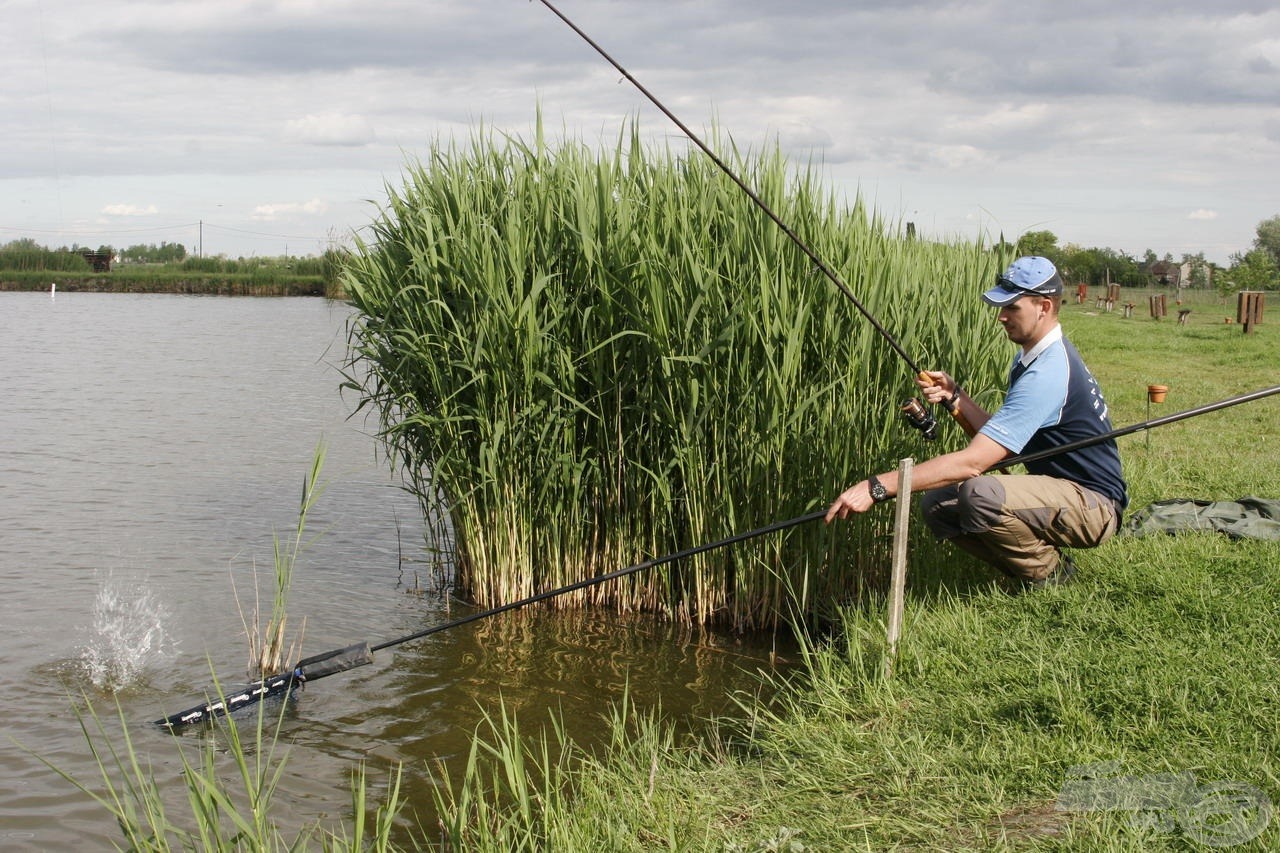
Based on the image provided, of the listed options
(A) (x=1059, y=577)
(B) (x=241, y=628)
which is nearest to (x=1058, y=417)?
(A) (x=1059, y=577)

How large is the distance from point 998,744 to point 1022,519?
129 centimetres

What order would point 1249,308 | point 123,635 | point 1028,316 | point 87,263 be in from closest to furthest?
point 1028,316 < point 123,635 < point 1249,308 < point 87,263

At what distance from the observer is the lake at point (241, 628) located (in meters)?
4.86

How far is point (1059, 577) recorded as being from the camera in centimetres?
492

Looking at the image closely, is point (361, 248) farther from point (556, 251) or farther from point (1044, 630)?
point (1044, 630)

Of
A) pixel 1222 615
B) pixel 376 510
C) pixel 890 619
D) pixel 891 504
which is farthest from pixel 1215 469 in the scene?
pixel 376 510

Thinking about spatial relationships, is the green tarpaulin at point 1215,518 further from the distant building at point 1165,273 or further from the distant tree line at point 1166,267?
the distant building at point 1165,273

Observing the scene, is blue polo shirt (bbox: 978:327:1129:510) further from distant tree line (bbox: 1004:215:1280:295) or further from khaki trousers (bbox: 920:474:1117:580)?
distant tree line (bbox: 1004:215:1280:295)

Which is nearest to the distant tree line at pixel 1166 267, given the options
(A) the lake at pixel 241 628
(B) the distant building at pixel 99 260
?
(A) the lake at pixel 241 628

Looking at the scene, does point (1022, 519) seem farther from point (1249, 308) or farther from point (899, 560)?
point (1249, 308)

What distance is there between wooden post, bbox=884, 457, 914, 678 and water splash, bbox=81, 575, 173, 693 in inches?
150

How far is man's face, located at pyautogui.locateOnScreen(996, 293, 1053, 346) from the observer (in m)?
4.68

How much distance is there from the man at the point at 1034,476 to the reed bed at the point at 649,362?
3.14 ft

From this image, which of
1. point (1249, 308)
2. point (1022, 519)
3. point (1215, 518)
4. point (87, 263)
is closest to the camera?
point (1022, 519)
